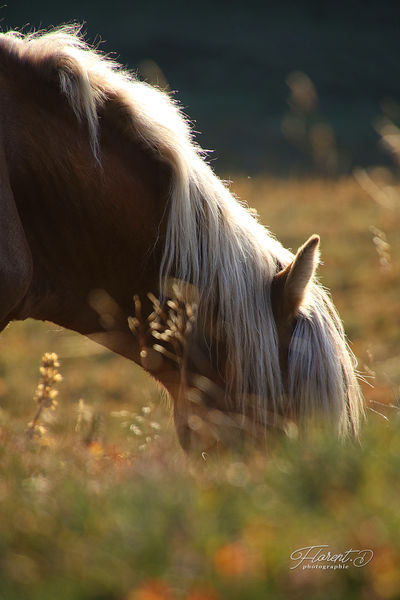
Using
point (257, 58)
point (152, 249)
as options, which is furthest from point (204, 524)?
point (257, 58)

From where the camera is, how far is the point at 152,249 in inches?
121

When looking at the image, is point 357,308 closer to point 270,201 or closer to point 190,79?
point 270,201

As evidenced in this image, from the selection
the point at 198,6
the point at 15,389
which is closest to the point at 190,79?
the point at 198,6

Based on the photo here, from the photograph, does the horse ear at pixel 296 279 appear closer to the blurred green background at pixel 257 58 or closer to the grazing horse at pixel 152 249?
the grazing horse at pixel 152 249

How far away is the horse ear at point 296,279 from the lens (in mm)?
2814

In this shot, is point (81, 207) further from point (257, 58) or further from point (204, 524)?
point (257, 58)

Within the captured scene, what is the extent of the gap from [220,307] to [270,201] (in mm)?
11481

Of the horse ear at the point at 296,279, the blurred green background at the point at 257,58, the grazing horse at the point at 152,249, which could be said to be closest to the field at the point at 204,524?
the grazing horse at the point at 152,249

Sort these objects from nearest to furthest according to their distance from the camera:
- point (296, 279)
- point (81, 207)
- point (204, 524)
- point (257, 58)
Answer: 1. point (204, 524)
2. point (296, 279)
3. point (81, 207)
4. point (257, 58)

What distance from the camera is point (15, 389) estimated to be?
7.90 metres

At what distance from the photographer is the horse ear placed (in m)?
2.81

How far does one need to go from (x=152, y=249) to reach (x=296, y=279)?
0.67 meters

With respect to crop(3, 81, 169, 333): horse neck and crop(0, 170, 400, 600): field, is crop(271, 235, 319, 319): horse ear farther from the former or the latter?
crop(0, 170, 400, 600): field

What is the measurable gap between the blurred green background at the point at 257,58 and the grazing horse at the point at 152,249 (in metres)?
12.8
